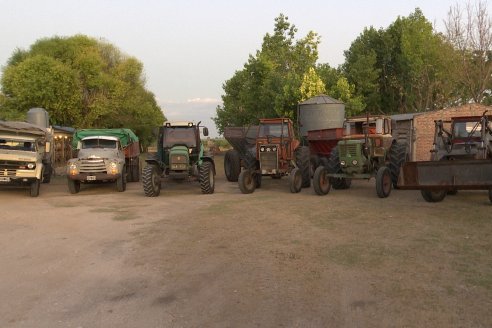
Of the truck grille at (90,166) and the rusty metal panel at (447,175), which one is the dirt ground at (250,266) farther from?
the truck grille at (90,166)

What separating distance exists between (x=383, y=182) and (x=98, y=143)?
31.4 feet

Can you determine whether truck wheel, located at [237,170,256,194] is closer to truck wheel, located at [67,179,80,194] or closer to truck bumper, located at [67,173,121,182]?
truck bumper, located at [67,173,121,182]

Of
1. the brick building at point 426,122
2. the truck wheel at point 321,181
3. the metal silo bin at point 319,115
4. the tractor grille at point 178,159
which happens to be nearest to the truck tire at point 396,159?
the truck wheel at point 321,181

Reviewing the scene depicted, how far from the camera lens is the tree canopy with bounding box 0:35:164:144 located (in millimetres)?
34594

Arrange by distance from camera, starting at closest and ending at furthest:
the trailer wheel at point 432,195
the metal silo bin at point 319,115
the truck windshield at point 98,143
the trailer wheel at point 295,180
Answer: the trailer wheel at point 432,195, the trailer wheel at point 295,180, the truck windshield at point 98,143, the metal silo bin at point 319,115

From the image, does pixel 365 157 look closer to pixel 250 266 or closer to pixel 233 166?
pixel 233 166

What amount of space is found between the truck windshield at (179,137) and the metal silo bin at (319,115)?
790 cm

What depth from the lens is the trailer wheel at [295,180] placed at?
14281 millimetres

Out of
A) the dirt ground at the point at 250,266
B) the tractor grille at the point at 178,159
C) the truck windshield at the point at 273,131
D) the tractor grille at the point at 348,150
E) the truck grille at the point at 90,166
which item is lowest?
the dirt ground at the point at 250,266

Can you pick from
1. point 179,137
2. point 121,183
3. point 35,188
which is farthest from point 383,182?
point 35,188

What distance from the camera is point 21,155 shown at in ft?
47.3

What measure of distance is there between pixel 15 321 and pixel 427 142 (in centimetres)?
2416

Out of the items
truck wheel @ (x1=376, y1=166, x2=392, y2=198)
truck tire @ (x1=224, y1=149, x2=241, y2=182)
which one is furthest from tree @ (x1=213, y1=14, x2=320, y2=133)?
truck wheel @ (x1=376, y1=166, x2=392, y2=198)

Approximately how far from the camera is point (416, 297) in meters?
4.80
